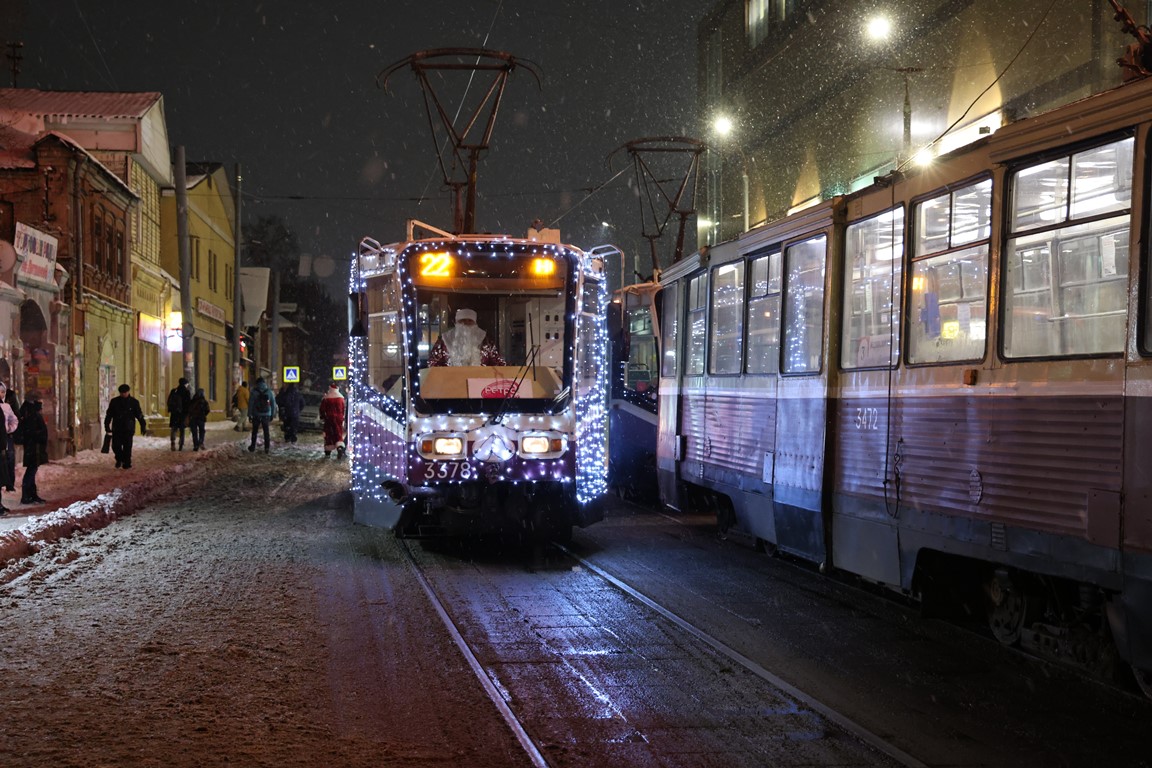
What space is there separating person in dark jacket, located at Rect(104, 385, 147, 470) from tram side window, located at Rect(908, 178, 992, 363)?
1808cm

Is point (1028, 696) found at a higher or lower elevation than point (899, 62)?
lower

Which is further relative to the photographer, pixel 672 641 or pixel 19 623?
pixel 19 623

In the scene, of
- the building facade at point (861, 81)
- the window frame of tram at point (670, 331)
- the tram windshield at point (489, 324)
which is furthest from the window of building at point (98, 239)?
the tram windshield at point (489, 324)

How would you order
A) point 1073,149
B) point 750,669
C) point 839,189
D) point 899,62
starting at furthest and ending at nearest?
point 839,189 → point 899,62 → point 750,669 → point 1073,149

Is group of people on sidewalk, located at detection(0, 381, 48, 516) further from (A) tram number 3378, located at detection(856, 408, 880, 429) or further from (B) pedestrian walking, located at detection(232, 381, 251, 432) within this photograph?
(B) pedestrian walking, located at detection(232, 381, 251, 432)

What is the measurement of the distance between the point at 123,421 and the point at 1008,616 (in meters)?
19.4

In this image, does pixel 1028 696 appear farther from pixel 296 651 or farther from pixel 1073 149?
pixel 296 651

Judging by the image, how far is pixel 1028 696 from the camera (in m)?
6.94

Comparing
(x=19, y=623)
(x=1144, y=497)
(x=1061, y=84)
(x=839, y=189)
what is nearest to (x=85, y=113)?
(x=839, y=189)

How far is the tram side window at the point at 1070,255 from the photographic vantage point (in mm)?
6590

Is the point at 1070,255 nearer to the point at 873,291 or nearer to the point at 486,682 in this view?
the point at 873,291

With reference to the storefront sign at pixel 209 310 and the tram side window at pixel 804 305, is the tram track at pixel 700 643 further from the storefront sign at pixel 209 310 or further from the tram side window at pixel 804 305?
the storefront sign at pixel 209 310

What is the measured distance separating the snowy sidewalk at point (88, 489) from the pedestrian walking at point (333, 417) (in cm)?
249

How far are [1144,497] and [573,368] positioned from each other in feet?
23.1
